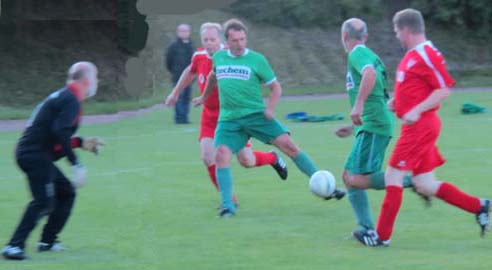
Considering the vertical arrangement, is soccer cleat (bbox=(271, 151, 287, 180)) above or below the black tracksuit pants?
below

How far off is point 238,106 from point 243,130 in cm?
26

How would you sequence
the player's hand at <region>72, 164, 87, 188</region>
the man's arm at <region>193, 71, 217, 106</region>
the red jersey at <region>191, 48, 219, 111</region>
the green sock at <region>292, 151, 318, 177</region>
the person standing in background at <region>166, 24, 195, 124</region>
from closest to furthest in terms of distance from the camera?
the player's hand at <region>72, 164, 87, 188</region>, the green sock at <region>292, 151, 318, 177</region>, the man's arm at <region>193, 71, 217, 106</region>, the red jersey at <region>191, 48, 219, 111</region>, the person standing in background at <region>166, 24, 195, 124</region>

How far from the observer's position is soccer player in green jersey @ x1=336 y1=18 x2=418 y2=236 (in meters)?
8.34

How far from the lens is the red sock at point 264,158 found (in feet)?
35.5

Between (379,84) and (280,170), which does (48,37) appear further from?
(379,84)

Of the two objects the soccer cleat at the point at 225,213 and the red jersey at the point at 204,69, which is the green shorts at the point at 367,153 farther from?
the red jersey at the point at 204,69

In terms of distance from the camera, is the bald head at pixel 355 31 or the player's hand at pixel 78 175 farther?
the bald head at pixel 355 31

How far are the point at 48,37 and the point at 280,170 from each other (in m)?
22.3

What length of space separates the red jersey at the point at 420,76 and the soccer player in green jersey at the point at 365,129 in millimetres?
421

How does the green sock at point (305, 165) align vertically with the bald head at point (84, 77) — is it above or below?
below

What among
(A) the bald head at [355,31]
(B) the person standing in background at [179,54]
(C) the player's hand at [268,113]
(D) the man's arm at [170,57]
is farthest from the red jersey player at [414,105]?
(D) the man's arm at [170,57]

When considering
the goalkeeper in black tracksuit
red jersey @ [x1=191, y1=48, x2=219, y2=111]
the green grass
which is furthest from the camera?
the green grass

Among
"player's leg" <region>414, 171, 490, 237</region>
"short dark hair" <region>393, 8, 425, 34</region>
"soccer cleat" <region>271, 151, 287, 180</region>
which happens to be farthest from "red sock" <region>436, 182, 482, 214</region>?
"soccer cleat" <region>271, 151, 287, 180</region>

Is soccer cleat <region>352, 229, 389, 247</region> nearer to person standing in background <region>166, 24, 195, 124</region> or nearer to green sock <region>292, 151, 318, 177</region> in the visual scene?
green sock <region>292, 151, 318, 177</region>
